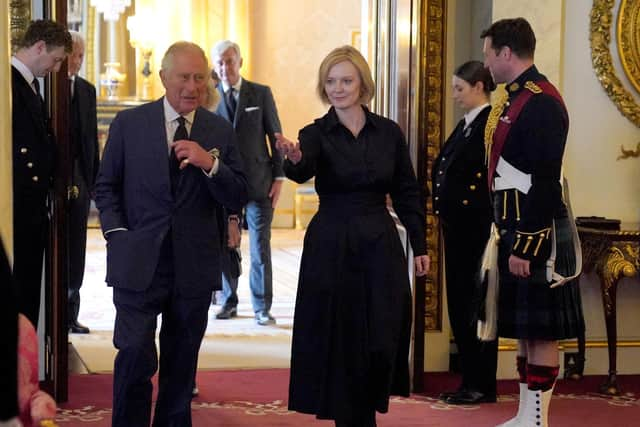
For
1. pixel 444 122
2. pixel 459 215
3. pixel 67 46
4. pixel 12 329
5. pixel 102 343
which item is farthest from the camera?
pixel 102 343

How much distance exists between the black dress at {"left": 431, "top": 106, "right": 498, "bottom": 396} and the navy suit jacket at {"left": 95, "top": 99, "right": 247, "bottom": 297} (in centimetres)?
150

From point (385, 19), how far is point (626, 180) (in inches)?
62.2

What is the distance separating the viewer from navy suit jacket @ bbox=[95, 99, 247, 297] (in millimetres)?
3977

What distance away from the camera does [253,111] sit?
23.5ft

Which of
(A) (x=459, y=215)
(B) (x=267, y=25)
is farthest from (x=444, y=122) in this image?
(B) (x=267, y=25)

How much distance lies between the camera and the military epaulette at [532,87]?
14.3 feet

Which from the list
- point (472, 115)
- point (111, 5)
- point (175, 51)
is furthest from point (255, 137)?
point (111, 5)

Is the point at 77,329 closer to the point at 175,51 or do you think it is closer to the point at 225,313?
the point at 225,313

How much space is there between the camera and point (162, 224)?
4.00 meters

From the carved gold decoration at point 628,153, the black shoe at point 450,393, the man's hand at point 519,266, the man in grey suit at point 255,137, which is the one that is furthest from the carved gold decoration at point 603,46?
the man in grey suit at point 255,137

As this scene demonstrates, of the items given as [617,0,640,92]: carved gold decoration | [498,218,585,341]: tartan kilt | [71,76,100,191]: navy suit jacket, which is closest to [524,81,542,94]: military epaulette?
[498,218,585,341]: tartan kilt

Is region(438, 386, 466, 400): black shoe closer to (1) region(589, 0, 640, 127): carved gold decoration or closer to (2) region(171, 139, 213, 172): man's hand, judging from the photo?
(1) region(589, 0, 640, 127): carved gold decoration

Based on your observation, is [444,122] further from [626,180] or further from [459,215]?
[626,180]

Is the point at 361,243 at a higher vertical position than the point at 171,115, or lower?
lower
